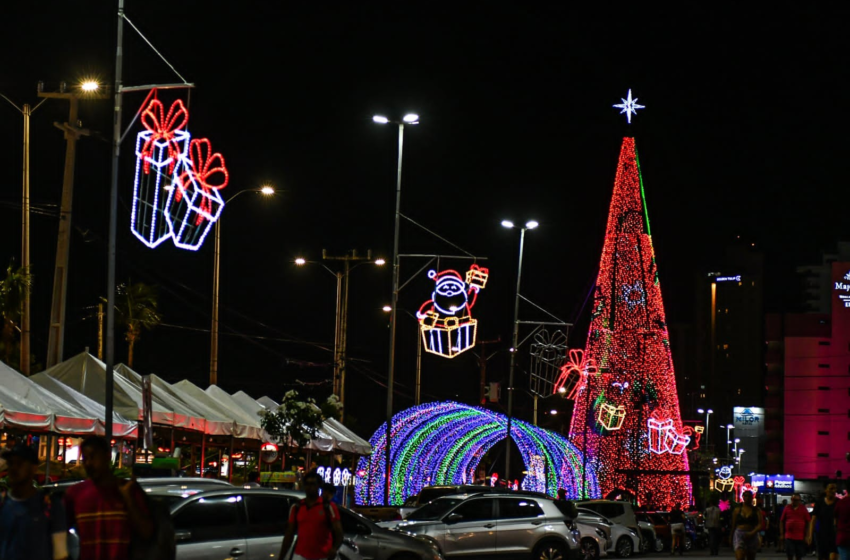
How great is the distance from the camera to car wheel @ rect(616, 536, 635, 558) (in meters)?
38.3

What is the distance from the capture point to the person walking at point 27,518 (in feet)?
26.9

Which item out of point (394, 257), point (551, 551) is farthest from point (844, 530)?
point (394, 257)

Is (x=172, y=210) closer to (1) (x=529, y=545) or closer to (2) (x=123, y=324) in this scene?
(1) (x=529, y=545)

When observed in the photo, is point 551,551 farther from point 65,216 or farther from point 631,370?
point 631,370

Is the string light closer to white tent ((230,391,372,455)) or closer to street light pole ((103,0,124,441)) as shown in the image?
street light pole ((103,0,124,441))

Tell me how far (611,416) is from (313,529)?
137ft

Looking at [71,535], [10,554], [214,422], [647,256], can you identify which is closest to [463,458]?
[647,256]

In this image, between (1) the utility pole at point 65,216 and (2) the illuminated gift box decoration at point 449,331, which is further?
(2) the illuminated gift box decoration at point 449,331

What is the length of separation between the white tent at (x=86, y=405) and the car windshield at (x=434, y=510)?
227 inches

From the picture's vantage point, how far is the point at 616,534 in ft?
125

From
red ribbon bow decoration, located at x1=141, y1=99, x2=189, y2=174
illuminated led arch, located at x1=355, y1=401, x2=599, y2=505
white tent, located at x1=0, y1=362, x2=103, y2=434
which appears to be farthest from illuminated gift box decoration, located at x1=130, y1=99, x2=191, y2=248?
illuminated led arch, located at x1=355, y1=401, x2=599, y2=505

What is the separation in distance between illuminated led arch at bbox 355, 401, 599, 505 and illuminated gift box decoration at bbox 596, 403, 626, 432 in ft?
5.85

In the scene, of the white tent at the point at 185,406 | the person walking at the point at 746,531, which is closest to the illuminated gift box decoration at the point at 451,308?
the white tent at the point at 185,406

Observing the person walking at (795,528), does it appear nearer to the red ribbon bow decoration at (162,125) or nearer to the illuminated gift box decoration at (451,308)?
the red ribbon bow decoration at (162,125)
